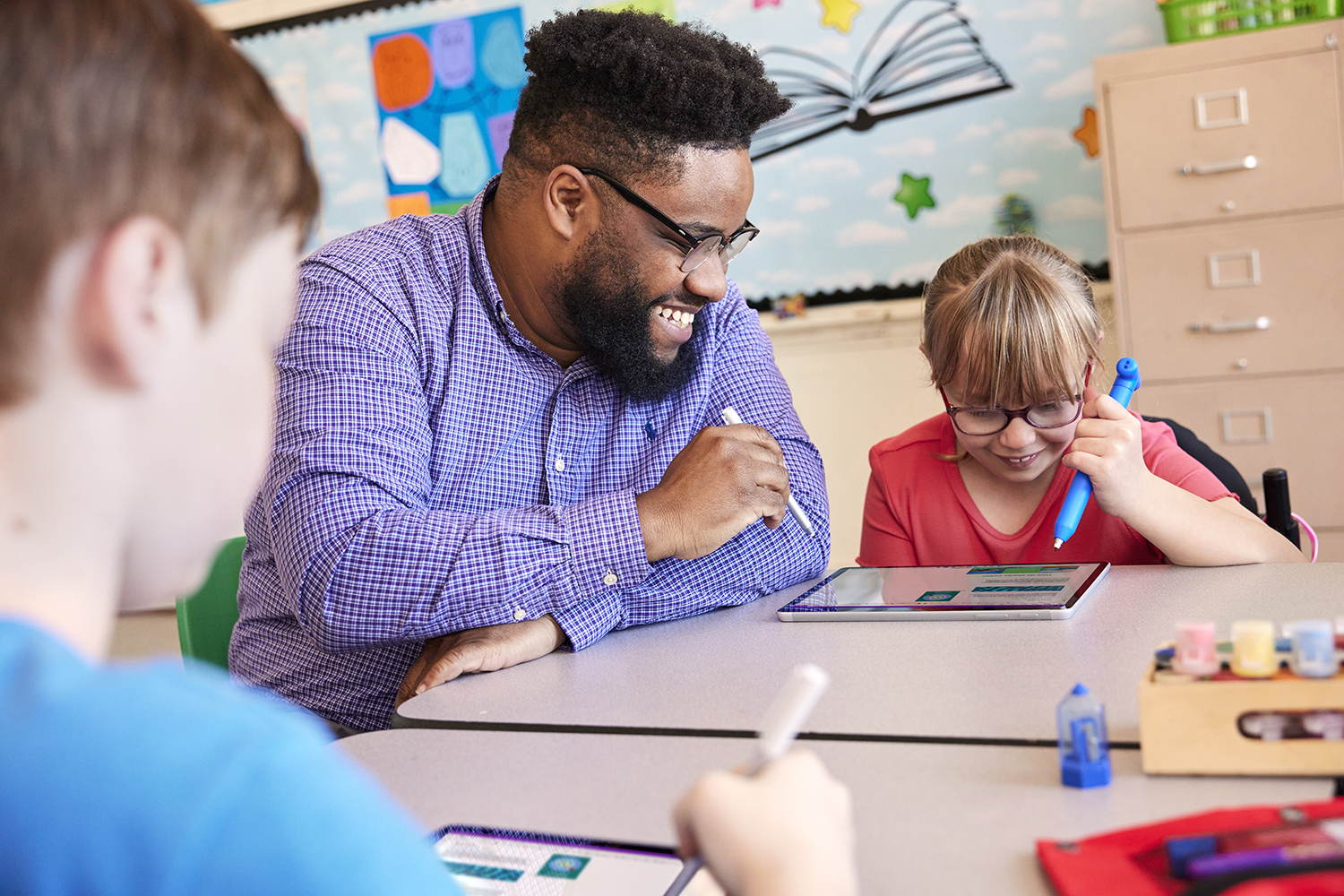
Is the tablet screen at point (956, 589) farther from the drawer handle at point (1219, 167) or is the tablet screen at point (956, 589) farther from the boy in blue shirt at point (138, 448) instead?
the drawer handle at point (1219, 167)

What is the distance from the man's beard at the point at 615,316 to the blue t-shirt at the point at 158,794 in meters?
1.16

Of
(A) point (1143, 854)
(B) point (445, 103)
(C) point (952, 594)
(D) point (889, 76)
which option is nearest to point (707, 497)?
(C) point (952, 594)

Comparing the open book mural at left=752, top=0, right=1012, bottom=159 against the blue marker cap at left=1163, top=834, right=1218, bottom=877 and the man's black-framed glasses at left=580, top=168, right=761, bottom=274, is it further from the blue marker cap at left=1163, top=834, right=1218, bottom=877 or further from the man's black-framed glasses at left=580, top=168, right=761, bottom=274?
the blue marker cap at left=1163, top=834, right=1218, bottom=877

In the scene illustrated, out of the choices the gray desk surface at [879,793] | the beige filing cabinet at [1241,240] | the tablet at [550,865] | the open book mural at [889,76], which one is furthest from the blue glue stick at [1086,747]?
the open book mural at [889,76]

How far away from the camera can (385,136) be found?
12.2 feet

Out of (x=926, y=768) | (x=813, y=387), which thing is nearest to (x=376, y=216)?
(x=813, y=387)

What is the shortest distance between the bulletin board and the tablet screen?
1969 mm

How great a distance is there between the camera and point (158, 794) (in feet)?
1.11

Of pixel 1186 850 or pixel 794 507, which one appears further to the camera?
pixel 794 507

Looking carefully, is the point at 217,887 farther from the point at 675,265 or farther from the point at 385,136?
the point at 385,136

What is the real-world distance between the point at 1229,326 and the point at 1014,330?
153 cm

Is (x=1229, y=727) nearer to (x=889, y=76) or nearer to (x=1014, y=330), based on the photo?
(x=1014, y=330)

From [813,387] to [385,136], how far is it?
1.66 m

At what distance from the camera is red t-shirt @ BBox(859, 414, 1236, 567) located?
60.6 inches
